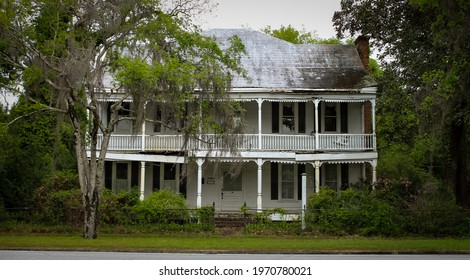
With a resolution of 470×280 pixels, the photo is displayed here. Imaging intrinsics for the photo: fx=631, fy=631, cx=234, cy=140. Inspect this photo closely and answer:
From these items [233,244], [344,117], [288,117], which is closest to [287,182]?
[288,117]

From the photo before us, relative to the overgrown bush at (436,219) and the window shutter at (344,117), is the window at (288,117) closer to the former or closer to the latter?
the window shutter at (344,117)

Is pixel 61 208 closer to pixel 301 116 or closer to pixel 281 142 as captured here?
pixel 281 142

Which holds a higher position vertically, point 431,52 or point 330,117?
point 431,52

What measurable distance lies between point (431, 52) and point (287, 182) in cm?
1000

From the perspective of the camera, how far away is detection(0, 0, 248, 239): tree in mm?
20219

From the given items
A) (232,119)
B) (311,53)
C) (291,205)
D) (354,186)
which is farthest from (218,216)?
(311,53)

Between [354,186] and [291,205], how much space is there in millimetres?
3582

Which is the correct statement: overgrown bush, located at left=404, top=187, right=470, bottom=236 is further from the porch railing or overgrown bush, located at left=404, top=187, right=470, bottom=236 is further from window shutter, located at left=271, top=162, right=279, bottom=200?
window shutter, located at left=271, top=162, right=279, bottom=200

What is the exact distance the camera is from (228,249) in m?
18.9

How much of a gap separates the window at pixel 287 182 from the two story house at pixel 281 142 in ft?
0.16

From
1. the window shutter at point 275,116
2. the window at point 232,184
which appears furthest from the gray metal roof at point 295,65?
the window at point 232,184

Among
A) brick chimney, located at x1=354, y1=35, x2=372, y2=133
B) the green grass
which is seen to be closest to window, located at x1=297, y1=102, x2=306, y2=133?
brick chimney, located at x1=354, y1=35, x2=372, y2=133

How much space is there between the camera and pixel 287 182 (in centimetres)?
3191

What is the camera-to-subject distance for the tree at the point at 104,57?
796 inches
